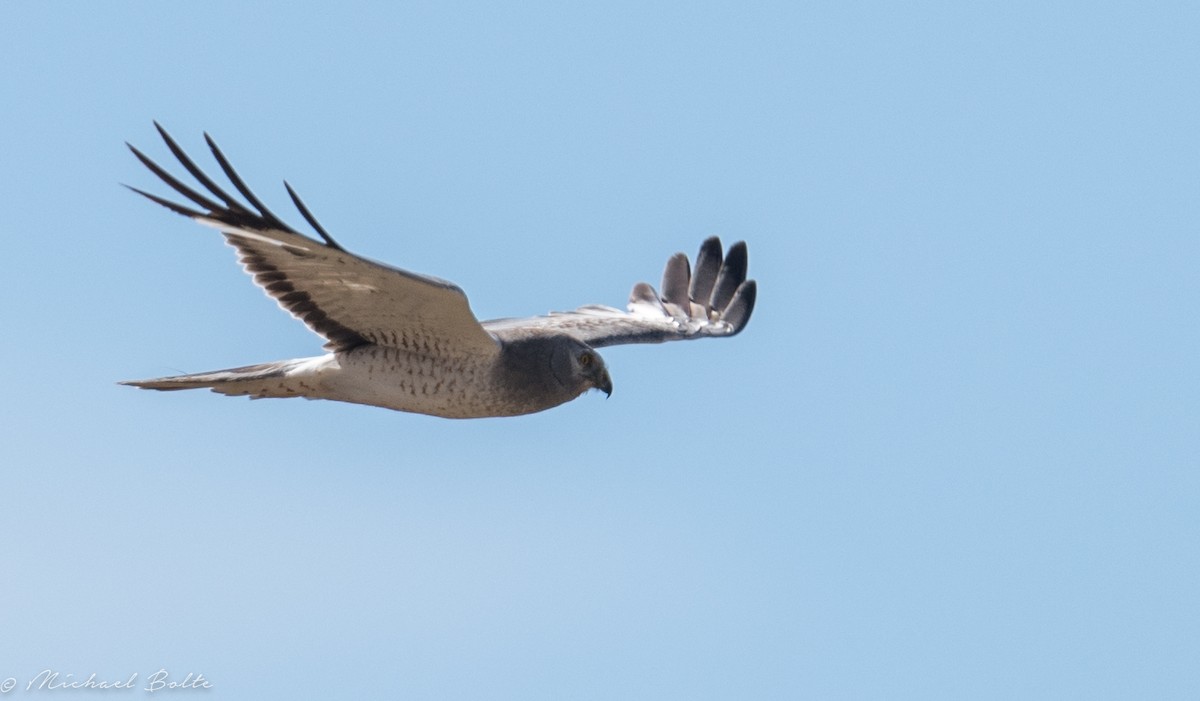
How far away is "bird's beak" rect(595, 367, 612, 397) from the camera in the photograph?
1173cm

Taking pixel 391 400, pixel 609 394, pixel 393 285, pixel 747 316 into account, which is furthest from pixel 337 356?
pixel 747 316

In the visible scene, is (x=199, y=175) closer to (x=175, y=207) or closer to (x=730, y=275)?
(x=175, y=207)

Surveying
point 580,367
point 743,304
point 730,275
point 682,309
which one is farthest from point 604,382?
point 730,275

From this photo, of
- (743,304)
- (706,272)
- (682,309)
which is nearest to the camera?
(743,304)

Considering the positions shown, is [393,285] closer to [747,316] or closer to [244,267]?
[244,267]

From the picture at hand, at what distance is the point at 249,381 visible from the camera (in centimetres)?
1111

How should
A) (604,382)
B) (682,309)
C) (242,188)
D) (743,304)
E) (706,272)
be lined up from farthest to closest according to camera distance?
(706,272) → (682,309) → (743,304) → (604,382) → (242,188)

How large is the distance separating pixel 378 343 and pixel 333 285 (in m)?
0.78

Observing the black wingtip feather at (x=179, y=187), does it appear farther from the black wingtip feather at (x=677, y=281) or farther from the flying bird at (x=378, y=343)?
the black wingtip feather at (x=677, y=281)

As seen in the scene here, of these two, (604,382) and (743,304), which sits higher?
(743,304)

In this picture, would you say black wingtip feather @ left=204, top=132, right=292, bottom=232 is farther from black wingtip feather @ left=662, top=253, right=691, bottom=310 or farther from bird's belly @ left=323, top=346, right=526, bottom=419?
black wingtip feather @ left=662, top=253, right=691, bottom=310

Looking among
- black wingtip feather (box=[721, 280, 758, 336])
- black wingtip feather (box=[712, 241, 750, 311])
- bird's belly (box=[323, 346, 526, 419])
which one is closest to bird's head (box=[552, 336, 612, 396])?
bird's belly (box=[323, 346, 526, 419])

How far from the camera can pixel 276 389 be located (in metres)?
11.3

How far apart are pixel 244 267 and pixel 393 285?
3.26 feet
